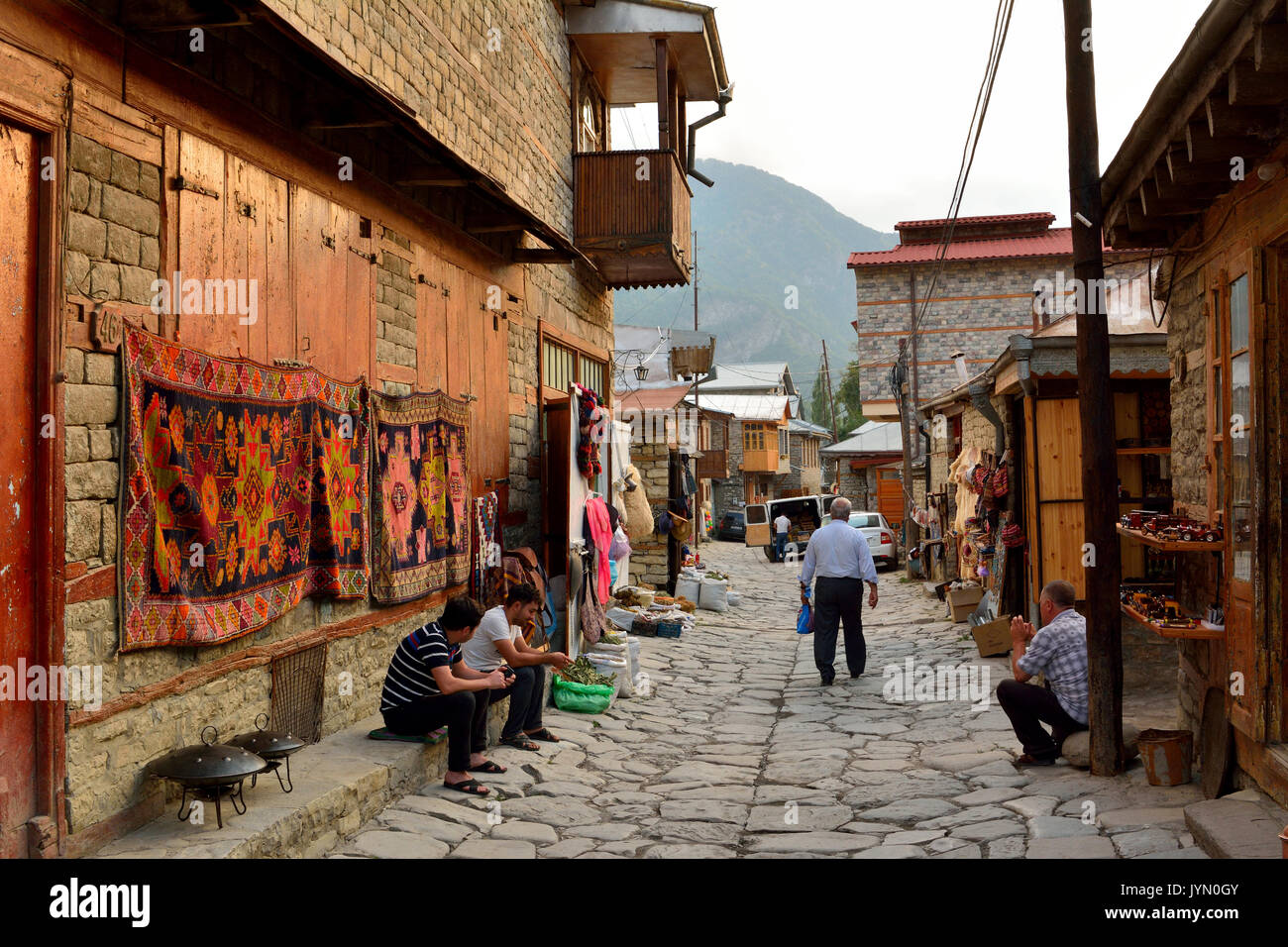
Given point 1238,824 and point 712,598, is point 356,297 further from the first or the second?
point 712,598

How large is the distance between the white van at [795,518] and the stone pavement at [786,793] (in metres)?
23.2

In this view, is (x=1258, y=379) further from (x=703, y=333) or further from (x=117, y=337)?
(x=703, y=333)

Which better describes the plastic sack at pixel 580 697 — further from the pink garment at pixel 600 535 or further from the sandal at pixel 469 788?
the sandal at pixel 469 788

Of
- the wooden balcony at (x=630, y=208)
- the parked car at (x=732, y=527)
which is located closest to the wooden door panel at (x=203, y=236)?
the wooden balcony at (x=630, y=208)

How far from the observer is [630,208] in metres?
13.5

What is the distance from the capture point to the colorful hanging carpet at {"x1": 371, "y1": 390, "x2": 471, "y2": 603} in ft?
24.5

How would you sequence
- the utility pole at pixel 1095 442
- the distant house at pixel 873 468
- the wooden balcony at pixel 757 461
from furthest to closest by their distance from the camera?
1. the wooden balcony at pixel 757 461
2. the distant house at pixel 873 468
3. the utility pole at pixel 1095 442

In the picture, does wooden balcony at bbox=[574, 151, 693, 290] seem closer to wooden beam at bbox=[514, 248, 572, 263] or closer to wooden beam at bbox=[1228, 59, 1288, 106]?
wooden beam at bbox=[514, 248, 572, 263]

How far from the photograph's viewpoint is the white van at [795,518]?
1348 inches

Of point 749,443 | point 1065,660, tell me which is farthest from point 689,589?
point 749,443

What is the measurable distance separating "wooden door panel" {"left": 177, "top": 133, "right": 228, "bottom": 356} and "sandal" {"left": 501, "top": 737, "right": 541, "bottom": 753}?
376 centimetres

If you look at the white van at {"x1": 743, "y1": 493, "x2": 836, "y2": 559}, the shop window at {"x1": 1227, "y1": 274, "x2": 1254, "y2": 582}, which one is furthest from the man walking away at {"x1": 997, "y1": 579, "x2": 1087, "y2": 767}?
the white van at {"x1": 743, "y1": 493, "x2": 836, "y2": 559}

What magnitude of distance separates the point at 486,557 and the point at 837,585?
3.73 metres
